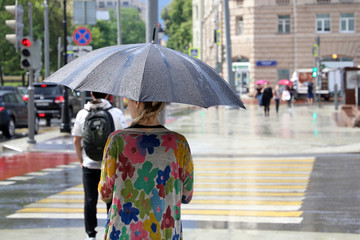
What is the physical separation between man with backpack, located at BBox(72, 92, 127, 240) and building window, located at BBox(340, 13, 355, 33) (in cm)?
5483

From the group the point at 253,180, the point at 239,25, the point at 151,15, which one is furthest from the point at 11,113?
the point at 239,25

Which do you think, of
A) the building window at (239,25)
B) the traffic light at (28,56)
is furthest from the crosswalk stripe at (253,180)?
the building window at (239,25)

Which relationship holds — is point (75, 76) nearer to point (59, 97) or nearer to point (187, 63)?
point (187, 63)

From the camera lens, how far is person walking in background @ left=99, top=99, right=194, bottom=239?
4.69 metres

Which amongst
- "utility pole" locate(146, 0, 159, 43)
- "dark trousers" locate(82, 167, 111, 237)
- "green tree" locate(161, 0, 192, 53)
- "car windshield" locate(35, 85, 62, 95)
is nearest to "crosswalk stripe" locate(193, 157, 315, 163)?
"utility pole" locate(146, 0, 159, 43)

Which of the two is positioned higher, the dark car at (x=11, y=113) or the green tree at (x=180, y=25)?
the green tree at (x=180, y=25)

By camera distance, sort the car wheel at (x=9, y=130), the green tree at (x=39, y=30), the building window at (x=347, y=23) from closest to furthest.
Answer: the car wheel at (x=9, y=130) → the green tree at (x=39, y=30) → the building window at (x=347, y=23)

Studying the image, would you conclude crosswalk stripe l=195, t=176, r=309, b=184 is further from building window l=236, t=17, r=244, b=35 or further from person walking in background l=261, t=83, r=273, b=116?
building window l=236, t=17, r=244, b=35

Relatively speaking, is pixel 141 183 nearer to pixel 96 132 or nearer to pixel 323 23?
pixel 96 132

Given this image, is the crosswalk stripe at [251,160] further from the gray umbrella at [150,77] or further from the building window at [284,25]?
the building window at [284,25]

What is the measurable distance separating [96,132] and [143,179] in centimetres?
294

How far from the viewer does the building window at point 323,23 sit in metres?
60.8

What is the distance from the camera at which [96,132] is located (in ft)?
24.9

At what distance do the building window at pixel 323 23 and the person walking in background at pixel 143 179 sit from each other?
5756 cm
